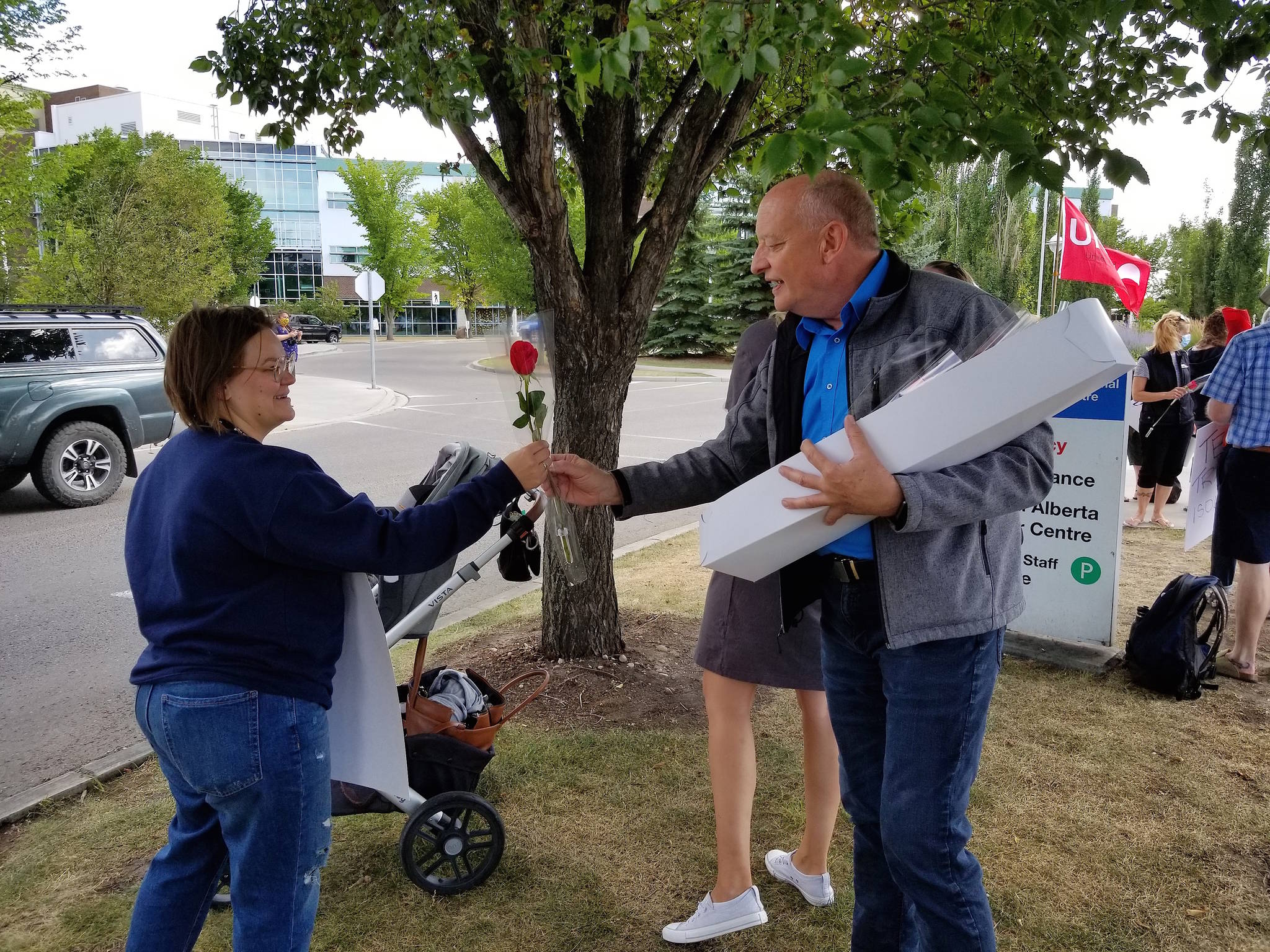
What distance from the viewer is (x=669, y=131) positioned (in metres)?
5.00

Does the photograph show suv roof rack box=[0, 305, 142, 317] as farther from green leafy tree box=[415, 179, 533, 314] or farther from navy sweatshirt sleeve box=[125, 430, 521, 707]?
→ green leafy tree box=[415, 179, 533, 314]

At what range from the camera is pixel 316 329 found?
53781 millimetres

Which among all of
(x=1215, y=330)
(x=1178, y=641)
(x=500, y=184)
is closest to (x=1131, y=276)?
(x=1215, y=330)

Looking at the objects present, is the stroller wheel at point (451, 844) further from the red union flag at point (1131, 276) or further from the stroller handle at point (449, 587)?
the red union flag at point (1131, 276)

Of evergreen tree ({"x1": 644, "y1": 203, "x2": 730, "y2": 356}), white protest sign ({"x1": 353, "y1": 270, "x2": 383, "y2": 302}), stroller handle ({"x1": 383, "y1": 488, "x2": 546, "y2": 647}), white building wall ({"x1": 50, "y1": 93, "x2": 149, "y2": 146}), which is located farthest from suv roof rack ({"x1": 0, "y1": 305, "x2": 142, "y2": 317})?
white building wall ({"x1": 50, "y1": 93, "x2": 149, "y2": 146})

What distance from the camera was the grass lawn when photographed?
9.44ft

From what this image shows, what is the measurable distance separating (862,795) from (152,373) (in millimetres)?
10642

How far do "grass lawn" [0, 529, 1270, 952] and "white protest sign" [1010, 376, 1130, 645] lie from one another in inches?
20.8

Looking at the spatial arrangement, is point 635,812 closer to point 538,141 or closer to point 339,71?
point 538,141

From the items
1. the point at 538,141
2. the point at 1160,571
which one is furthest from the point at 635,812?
the point at 1160,571

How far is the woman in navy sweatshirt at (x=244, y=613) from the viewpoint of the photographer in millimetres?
1967

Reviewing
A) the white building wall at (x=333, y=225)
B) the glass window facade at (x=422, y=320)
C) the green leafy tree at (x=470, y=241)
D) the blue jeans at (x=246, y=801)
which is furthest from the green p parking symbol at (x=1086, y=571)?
the white building wall at (x=333, y=225)

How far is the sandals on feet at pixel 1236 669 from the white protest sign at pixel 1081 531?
1.88 feet

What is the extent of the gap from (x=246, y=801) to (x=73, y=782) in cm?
238
